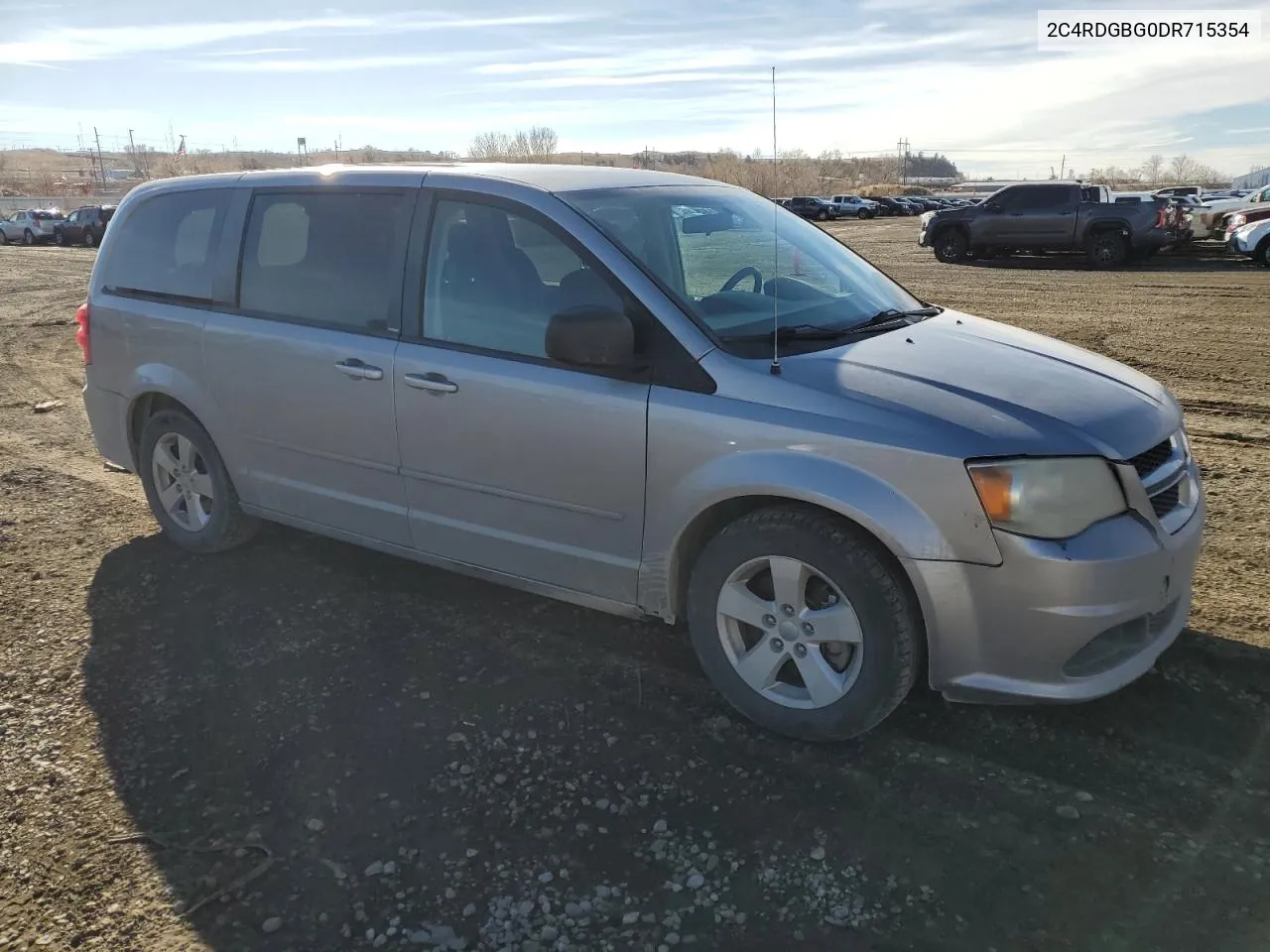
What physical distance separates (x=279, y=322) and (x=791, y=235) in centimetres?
228

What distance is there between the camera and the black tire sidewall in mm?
4871

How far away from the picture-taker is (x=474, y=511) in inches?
153

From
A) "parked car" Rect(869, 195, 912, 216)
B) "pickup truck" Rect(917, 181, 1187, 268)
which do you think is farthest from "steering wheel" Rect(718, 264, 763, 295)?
"parked car" Rect(869, 195, 912, 216)

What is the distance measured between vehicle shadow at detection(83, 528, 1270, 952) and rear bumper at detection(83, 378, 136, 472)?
53.0 inches

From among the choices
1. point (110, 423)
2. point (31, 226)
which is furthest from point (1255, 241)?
point (31, 226)

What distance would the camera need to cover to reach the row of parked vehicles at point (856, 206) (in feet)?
170

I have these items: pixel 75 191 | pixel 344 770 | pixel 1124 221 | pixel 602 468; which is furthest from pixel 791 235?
pixel 75 191

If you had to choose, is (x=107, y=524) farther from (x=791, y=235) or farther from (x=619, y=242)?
(x=791, y=235)

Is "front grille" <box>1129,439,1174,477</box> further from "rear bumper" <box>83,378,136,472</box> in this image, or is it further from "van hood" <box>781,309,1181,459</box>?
"rear bumper" <box>83,378,136,472</box>

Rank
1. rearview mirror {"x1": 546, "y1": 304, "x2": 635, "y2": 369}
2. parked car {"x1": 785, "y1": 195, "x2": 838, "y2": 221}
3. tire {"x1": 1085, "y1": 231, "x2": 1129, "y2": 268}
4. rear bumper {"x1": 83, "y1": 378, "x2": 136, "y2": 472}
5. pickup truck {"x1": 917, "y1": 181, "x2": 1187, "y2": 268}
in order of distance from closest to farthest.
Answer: rearview mirror {"x1": 546, "y1": 304, "x2": 635, "y2": 369}, rear bumper {"x1": 83, "y1": 378, "x2": 136, "y2": 472}, pickup truck {"x1": 917, "y1": 181, "x2": 1187, "y2": 268}, tire {"x1": 1085, "y1": 231, "x2": 1129, "y2": 268}, parked car {"x1": 785, "y1": 195, "x2": 838, "y2": 221}

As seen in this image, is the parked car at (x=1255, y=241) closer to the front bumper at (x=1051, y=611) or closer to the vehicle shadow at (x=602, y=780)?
the vehicle shadow at (x=602, y=780)

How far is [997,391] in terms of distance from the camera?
10.5 ft

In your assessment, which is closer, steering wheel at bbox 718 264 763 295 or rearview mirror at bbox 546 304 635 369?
rearview mirror at bbox 546 304 635 369

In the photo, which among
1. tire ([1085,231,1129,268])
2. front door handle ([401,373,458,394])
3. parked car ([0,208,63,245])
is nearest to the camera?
front door handle ([401,373,458,394])
